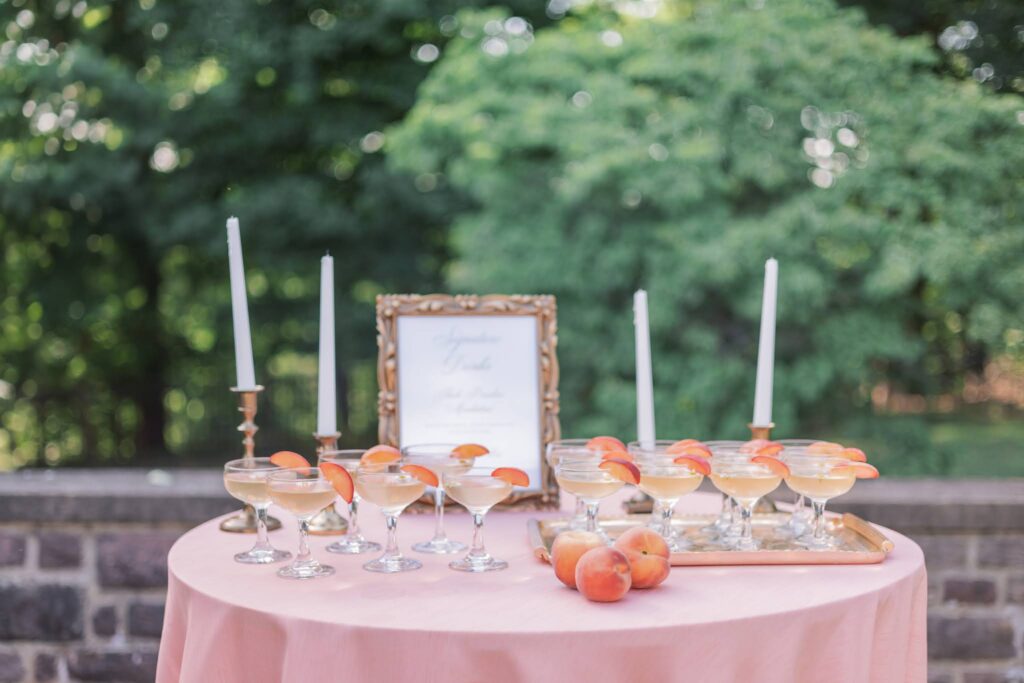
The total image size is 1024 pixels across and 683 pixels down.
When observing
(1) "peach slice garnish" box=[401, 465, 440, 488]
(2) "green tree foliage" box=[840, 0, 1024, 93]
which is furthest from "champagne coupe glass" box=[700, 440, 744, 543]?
(2) "green tree foliage" box=[840, 0, 1024, 93]

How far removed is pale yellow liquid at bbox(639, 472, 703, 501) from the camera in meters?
1.75

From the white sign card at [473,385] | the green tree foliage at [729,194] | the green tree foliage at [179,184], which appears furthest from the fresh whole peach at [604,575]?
the green tree foliage at [179,184]

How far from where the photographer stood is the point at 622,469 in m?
1.68

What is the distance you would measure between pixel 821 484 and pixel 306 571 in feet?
3.16

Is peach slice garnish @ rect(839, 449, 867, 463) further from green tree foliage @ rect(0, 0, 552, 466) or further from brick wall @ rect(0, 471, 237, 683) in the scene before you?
green tree foliage @ rect(0, 0, 552, 466)

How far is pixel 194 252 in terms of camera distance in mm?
9750

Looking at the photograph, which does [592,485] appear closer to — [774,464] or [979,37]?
[774,464]

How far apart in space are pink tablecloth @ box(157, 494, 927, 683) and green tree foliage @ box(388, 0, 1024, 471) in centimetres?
394

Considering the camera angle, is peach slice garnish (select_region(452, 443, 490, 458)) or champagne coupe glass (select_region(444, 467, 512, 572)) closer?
champagne coupe glass (select_region(444, 467, 512, 572))

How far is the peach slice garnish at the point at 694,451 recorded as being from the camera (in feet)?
6.07

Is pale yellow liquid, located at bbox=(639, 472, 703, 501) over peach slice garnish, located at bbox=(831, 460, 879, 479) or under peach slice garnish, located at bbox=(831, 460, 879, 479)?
under

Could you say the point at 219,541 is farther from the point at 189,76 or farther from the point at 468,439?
the point at 189,76

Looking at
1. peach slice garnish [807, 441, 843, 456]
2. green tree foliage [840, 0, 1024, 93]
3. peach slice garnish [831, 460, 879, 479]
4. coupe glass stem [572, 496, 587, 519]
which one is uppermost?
green tree foliage [840, 0, 1024, 93]

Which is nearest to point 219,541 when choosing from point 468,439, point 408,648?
point 468,439
